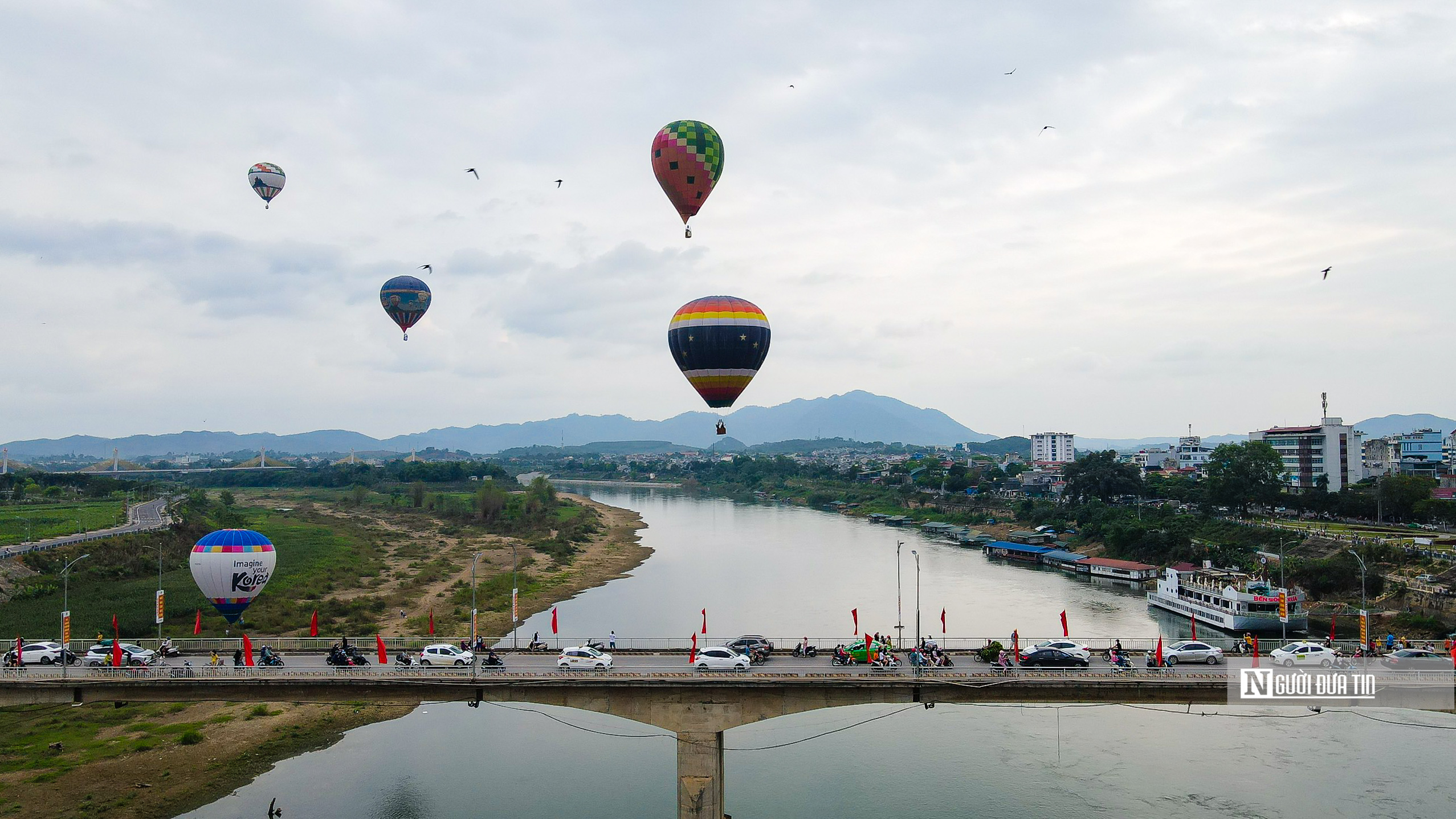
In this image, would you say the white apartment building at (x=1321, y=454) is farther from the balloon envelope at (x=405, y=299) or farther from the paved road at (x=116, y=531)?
the paved road at (x=116, y=531)

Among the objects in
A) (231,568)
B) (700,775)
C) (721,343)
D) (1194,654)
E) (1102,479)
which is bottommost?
(700,775)

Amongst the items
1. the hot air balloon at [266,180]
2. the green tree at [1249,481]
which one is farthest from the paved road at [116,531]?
the green tree at [1249,481]

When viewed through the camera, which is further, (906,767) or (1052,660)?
(906,767)

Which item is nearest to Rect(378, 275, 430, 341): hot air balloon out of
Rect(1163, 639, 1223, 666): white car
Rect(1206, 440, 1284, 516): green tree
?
Rect(1163, 639, 1223, 666): white car

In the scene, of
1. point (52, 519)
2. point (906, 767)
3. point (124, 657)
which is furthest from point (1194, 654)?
point (52, 519)

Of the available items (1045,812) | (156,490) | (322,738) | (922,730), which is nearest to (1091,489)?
(922,730)

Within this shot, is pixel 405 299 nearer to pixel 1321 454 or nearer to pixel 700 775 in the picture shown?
pixel 700 775

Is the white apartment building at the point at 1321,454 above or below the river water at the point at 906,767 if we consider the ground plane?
above
